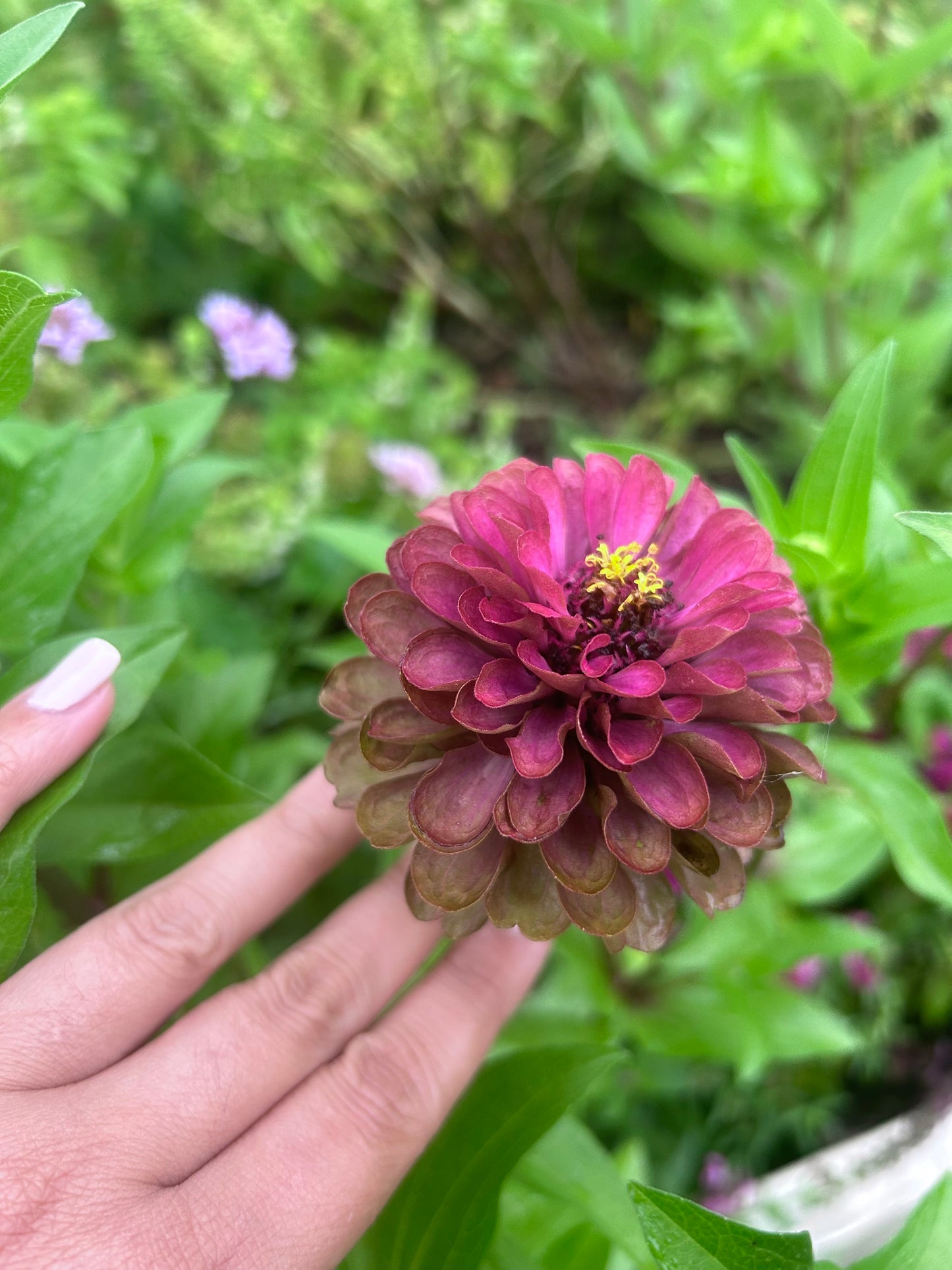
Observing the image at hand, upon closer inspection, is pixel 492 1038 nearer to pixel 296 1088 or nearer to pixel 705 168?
pixel 296 1088

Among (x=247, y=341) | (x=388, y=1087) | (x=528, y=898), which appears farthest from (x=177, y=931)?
(x=247, y=341)

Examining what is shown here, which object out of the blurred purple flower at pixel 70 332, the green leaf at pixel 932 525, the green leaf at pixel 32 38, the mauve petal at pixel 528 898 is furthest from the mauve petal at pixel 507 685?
the blurred purple flower at pixel 70 332

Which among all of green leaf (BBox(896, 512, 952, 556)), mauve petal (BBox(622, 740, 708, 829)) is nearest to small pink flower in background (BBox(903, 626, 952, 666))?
green leaf (BBox(896, 512, 952, 556))

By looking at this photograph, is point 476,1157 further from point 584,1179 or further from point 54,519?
point 54,519

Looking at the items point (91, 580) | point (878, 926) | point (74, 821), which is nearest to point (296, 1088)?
point (74, 821)

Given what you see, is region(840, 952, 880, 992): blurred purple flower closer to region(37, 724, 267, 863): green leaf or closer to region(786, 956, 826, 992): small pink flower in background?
region(786, 956, 826, 992): small pink flower in background

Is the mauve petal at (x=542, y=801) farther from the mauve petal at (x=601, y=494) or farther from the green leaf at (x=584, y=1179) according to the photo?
the green leaf at (x=584, y=1179)
